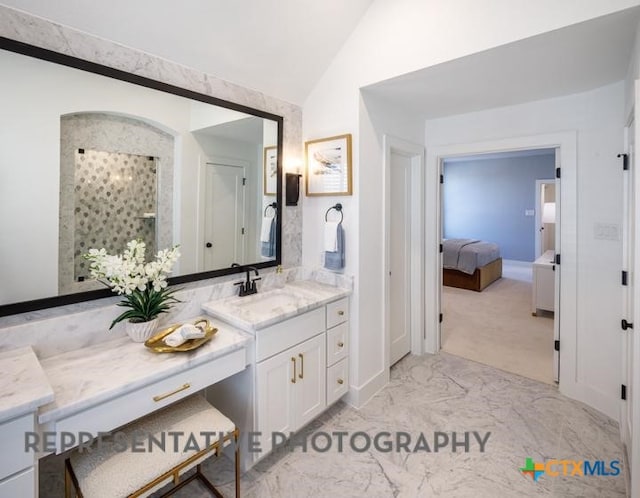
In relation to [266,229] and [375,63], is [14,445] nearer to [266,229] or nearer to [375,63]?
[266,229]

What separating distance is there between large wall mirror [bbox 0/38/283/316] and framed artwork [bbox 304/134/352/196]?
45 centimetres

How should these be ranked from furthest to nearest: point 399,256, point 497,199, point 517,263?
point 497,199 → point 517,263 → point 399,256

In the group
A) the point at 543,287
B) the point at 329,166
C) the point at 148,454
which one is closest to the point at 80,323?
the point at 148,454

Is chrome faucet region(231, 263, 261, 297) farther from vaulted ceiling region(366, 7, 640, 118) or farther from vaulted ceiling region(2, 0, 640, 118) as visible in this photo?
vaulted ceiling region(366, 7, 640, 118)

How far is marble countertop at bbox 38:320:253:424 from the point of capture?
1213 millimetres

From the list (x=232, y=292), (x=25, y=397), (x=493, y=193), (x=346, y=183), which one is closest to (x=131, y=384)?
(x=25, y=397)

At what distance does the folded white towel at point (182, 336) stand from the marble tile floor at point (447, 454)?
85cm

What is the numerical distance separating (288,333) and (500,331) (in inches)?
125

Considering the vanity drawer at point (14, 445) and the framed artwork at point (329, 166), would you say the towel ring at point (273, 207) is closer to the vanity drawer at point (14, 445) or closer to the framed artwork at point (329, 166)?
the framed artwork at point (329, 166)

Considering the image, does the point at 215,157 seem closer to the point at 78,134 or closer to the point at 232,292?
the point at 78,134

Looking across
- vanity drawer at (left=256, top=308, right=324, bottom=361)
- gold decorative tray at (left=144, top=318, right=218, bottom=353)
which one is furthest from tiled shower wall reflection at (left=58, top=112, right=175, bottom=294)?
vanity drawer at (left=256, top=308, right=324, bottom=361)

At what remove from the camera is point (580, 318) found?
256 cm

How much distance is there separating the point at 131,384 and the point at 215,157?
1.42 metres

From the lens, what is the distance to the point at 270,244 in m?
2.55
